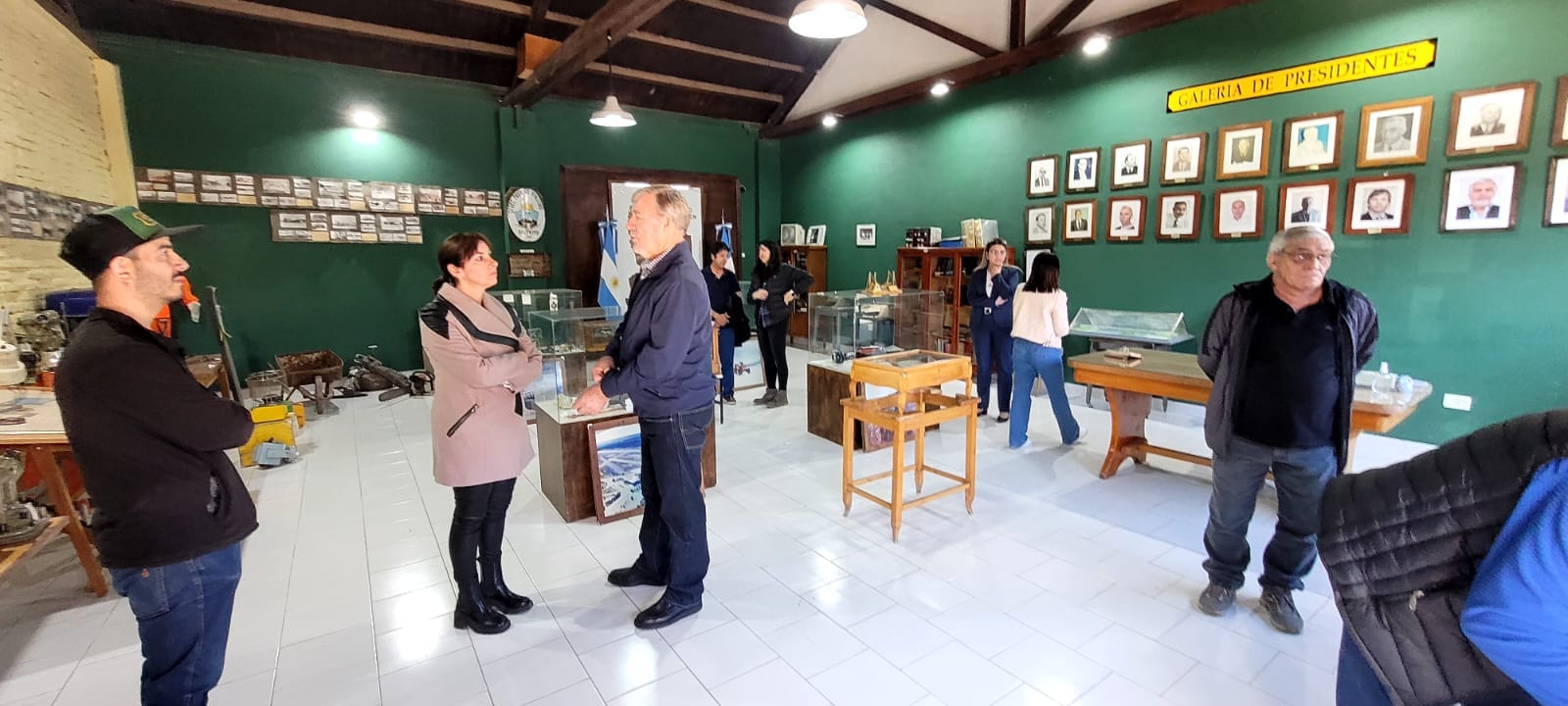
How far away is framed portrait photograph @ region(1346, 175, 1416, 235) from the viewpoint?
4688 millimetres

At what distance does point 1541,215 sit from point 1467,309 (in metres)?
0.70

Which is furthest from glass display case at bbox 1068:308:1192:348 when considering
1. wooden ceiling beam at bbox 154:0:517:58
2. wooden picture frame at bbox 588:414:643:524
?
wooden ceiling beam at bbox 154:0:517:58

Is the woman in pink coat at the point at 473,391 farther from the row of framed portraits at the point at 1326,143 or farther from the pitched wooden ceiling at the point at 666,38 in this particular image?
the row of framed portraits at the point at 1326,143

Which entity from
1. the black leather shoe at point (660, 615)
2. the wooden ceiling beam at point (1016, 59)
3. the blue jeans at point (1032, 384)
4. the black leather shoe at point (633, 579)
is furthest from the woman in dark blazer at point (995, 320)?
the black leather shoe at point (660, 615)

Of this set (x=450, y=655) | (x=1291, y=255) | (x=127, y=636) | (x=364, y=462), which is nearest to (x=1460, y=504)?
(x=1291, y=255)

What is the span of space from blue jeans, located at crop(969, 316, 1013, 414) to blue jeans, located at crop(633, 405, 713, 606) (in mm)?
3386

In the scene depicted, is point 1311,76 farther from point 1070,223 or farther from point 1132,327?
point 1132,327

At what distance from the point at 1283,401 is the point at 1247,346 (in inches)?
9.0

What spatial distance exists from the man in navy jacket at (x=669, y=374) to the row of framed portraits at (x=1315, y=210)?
4.14m

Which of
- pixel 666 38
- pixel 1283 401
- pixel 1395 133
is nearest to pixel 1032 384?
pixel 1283 401

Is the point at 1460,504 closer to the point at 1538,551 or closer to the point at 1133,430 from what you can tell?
the point at 1538,551

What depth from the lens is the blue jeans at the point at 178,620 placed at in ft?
4.94

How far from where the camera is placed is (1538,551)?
3.44 ft

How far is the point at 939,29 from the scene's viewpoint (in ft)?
22.7
